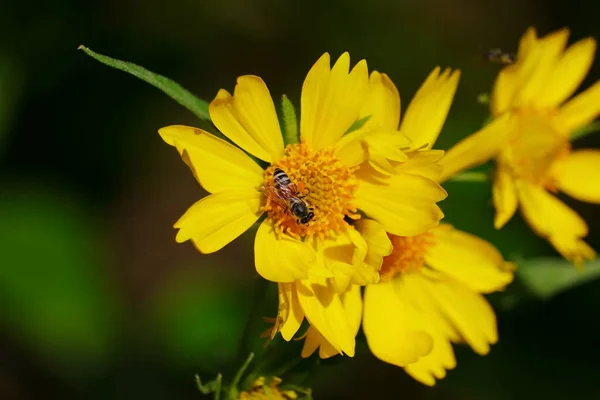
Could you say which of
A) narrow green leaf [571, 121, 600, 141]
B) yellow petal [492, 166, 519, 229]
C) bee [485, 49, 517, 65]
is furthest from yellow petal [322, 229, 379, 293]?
narrow green leaf [571, 121, 600, 141]

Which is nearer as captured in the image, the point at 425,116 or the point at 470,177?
the point at 425,116

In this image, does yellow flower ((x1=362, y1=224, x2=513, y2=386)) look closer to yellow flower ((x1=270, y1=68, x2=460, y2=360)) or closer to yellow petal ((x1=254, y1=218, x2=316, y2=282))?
yellow flower ((x1=270, y1=68, x2=460, y2=360))

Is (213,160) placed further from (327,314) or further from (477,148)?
(477,148)

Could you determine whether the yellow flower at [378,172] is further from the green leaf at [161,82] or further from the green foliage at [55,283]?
the green foliage at [55,283]

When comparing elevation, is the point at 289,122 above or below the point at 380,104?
below

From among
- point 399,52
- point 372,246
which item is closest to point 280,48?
point 399,52

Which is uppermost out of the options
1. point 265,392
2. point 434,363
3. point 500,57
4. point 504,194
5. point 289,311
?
point 500,57

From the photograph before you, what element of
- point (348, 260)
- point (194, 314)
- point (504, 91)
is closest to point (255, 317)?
point (348, 260)
